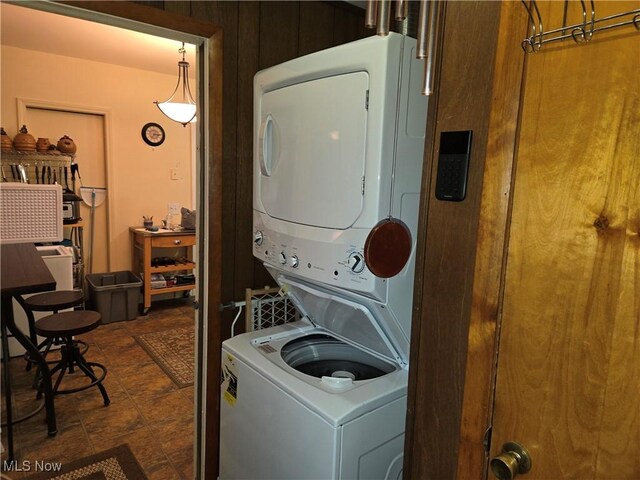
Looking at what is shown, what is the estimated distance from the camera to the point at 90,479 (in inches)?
80.0

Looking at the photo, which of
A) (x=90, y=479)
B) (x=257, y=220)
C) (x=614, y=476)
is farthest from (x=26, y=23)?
(x=614, y=476)

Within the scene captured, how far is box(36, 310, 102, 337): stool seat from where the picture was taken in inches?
96.0

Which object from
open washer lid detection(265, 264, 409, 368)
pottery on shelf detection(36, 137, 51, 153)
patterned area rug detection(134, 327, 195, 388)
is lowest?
patterned area rug detection(134, 327, 195, 388)

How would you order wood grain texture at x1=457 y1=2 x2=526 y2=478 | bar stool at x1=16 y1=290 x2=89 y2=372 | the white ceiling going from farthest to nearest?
the white ceiling → bar stool at x1=16 y1=290 x2=89 y2=372 → wood grain texture at x1=457 y1=2 x2=526 y2=478

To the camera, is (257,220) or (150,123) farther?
(150,123)

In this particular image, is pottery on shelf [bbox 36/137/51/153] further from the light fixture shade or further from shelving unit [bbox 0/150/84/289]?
the light fixture shade

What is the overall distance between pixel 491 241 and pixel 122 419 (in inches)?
97.4

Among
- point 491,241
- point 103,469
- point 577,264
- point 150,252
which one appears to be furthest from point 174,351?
point 577,264

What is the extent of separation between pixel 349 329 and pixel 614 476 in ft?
3.04

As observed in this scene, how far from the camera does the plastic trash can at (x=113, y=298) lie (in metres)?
3.99

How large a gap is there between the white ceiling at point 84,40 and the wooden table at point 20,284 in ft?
5.25

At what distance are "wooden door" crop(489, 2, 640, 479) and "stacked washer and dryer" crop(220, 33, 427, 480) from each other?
410mm

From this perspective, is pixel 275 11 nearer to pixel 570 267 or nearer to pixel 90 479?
pixel 570 267

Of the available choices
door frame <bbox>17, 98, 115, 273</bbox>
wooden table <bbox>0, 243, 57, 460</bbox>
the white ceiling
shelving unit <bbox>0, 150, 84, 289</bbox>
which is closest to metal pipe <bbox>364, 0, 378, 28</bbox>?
wooden table <bbox>0, 243, 57, 460</bbox>
